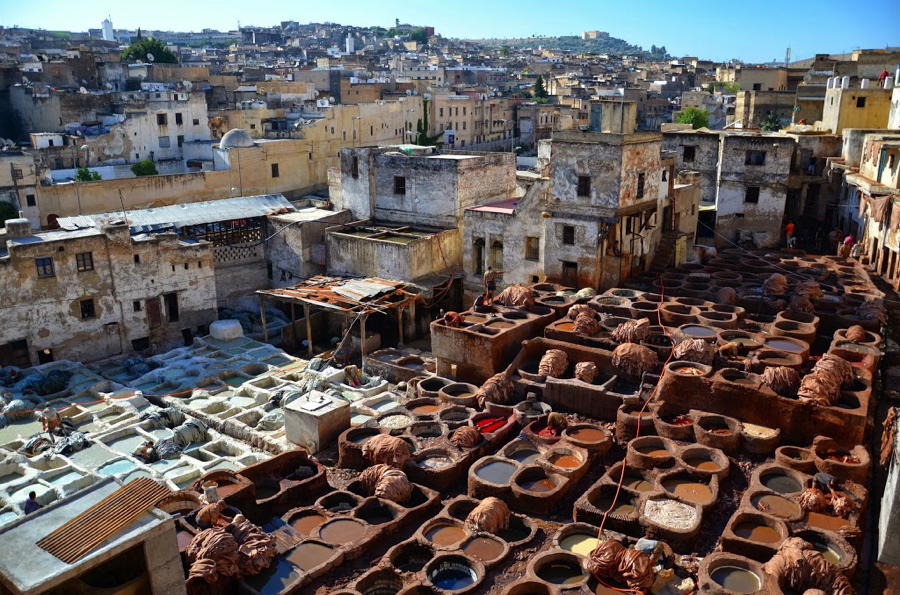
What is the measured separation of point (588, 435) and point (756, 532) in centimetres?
541

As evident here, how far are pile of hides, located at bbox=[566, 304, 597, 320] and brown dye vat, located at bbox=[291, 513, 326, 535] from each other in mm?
11677

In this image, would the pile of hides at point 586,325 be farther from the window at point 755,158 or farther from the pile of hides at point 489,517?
the window at point 755,158

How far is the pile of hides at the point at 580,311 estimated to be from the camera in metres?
25.4

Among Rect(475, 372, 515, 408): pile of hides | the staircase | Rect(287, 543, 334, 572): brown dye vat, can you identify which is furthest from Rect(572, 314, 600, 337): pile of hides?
Rect(287, 543, 334, 572): brown dye vat

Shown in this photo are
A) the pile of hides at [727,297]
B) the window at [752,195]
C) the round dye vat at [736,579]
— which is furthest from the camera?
the window at [752,195]

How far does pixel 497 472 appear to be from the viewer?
738 inches

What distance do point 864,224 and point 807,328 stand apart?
44.4 ft

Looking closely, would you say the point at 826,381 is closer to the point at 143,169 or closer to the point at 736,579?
the point at 736,579

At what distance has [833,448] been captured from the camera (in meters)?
18.5

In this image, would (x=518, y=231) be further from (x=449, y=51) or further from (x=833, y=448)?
(x=449, y=51)

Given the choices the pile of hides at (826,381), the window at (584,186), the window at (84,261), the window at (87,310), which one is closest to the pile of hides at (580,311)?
the window at (584,186)

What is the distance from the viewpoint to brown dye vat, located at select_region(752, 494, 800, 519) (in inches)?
643

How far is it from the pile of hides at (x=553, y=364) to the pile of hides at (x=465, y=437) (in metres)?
3.79

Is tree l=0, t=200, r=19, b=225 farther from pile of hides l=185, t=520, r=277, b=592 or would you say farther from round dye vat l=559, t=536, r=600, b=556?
round dye vat l=559, t=536, r=600, b=556
